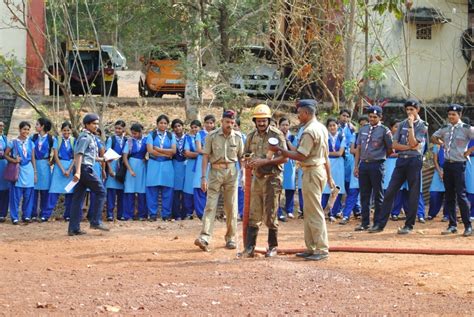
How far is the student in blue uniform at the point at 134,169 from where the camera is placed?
16.0m

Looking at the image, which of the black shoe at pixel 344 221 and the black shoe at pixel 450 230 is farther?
the black shoe at pixel 344 221

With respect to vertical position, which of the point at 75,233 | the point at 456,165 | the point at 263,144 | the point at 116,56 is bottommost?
the point at 75,233

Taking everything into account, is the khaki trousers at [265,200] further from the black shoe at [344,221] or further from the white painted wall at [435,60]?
the white painted wall at [435,60]

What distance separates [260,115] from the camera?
37.3 feet

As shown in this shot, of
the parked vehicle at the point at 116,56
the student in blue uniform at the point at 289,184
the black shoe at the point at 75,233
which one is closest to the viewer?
the black shoe at the point at 75,233

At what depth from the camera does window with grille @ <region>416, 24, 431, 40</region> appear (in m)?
24.7

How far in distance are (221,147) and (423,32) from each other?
550 inches

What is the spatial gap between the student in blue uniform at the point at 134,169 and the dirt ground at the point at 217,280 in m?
2.54

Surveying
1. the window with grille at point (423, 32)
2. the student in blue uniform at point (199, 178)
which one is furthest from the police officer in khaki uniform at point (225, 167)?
the window with grille at point (423, 32)

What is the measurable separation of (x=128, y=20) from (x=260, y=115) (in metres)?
9.02

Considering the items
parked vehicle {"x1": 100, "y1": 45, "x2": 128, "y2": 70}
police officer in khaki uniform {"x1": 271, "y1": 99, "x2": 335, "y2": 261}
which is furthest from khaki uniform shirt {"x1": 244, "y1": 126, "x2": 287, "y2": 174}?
parked vehicle {"x1": 100, "y1": 45, "x2": 128, "y2": 70}

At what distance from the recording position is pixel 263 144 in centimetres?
1152

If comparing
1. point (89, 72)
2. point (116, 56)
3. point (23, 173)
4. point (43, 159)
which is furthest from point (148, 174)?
point (89, 72)

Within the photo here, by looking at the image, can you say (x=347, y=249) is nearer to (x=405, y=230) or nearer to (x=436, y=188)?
(x=405, y=230)
